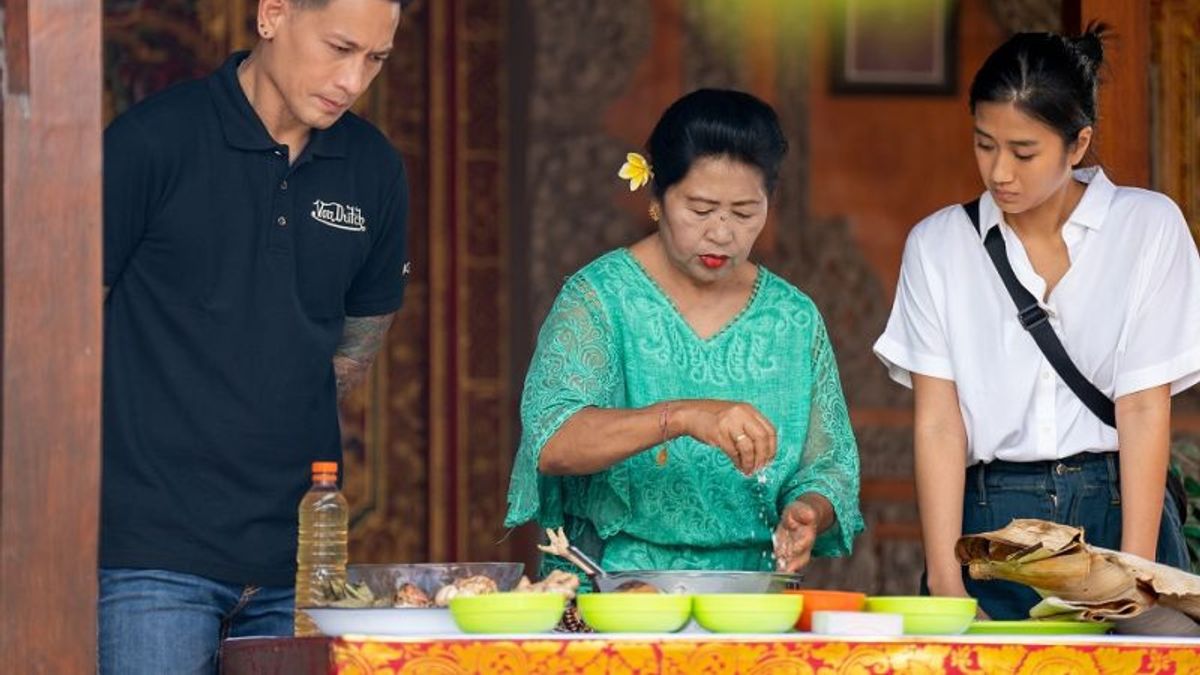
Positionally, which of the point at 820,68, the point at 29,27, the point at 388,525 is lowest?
the point at 388,525

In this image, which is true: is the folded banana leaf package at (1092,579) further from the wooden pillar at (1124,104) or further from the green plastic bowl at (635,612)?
the wooden pillar at (1124,104)

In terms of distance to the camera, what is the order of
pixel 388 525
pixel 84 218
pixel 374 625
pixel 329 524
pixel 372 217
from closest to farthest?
1. pixel 374 625
2. pixel 84 218
3. pixel 329 524
4. pixel 372 217
5. pixel 388 525

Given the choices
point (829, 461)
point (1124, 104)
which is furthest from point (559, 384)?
point (1124, 104)

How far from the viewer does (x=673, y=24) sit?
7.40 m

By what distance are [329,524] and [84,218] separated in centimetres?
64

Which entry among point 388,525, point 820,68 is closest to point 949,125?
point 820,68

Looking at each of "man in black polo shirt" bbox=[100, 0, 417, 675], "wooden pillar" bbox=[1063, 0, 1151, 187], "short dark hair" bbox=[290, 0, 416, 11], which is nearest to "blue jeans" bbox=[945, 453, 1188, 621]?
"wooden pillar" bbox=[1063, 0, 1151, 187]

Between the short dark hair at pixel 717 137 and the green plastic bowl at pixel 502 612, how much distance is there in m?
1.18

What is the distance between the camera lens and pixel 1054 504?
417 centimetres

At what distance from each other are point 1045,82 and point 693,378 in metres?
0.85

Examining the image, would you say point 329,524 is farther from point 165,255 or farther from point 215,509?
point 165,255

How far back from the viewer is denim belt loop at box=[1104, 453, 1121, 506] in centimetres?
418

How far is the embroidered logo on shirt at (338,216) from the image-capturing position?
3805 millimetres

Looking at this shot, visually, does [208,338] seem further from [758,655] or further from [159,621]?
[758,655]
